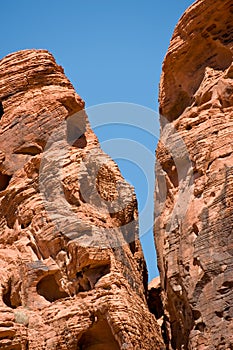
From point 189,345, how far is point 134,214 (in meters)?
9.61

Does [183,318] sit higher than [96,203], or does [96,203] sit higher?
[96,203]

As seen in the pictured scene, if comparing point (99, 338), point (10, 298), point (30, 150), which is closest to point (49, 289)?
point (10, 298)

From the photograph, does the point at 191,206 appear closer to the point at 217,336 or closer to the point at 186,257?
the point at 186,257

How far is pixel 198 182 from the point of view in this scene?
109 feet

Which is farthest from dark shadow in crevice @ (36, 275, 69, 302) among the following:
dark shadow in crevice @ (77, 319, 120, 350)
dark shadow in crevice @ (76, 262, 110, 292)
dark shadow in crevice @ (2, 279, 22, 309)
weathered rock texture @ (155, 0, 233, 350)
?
weathered rock texture @ (155, 0, 233, 350)

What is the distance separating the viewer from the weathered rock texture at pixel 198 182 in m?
30.7

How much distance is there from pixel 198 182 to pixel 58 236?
17.6 ft

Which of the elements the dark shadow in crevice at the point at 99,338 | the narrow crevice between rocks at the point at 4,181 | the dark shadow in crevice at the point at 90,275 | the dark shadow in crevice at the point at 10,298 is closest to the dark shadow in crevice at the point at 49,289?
the dark shadow in crevice at the point at 10,298

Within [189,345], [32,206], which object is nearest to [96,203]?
[32,206]

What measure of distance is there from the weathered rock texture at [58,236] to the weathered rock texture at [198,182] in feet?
5.86

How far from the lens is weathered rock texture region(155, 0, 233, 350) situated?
101 ft

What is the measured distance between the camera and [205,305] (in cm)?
3067

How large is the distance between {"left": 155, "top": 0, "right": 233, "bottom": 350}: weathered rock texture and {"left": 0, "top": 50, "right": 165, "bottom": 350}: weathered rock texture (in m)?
1.79

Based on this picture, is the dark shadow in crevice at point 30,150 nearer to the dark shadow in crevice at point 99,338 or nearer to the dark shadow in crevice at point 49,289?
the dark shadow in crevice at point 49,289
